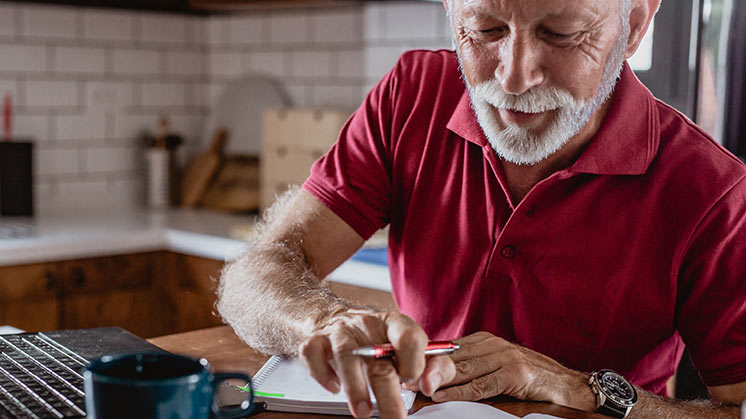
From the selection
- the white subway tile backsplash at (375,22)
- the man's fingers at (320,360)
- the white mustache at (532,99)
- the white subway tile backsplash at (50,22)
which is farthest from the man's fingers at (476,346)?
the white subway tile backsplash at (50,22)

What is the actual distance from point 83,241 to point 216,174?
80 centimetres

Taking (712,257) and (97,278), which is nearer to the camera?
(712,257)

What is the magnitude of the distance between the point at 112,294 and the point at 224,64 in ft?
3.59

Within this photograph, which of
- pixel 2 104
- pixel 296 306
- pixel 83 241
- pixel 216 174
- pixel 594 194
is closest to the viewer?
pixel 296 306

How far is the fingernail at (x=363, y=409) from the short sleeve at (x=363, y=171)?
583 millimetres

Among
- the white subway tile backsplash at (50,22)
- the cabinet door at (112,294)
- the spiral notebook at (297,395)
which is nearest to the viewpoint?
the spiral notebook at (297,395)

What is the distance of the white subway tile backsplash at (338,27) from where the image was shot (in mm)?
2842

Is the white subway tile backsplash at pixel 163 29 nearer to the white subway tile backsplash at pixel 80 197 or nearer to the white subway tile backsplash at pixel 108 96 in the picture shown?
the white subway tile backsplash at pixel 108 96

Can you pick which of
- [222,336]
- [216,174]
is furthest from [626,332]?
[216,174]

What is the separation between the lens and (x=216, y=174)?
316cm

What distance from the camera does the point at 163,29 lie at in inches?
124

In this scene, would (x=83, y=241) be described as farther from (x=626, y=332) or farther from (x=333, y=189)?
(x=626, y=332)

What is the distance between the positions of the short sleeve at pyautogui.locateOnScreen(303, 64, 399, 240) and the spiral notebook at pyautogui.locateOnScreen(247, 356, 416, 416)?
392mm

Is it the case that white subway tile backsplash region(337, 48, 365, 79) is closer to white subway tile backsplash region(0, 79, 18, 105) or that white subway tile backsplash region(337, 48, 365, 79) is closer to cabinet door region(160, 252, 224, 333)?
cabinet door region(160, 252, 224, 333)
